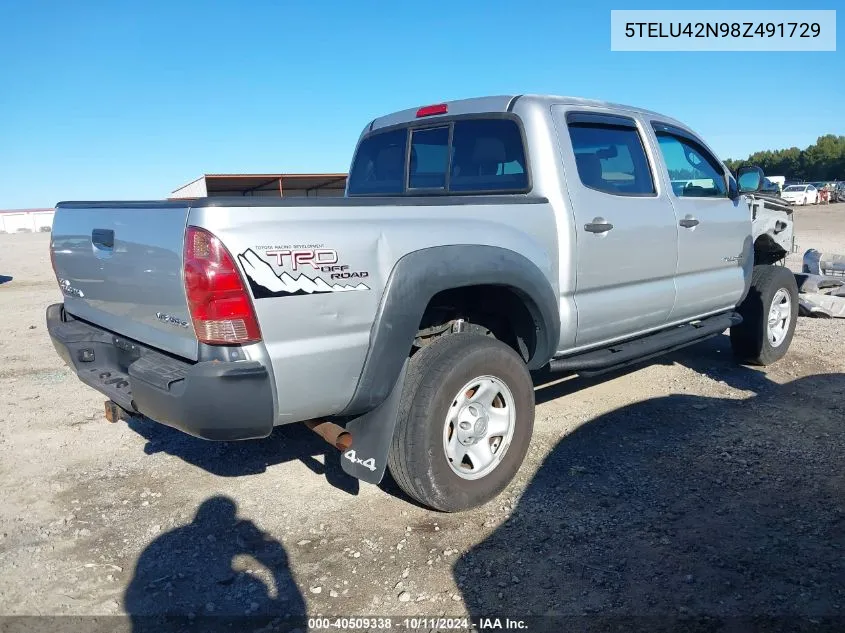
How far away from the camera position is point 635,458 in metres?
3.90

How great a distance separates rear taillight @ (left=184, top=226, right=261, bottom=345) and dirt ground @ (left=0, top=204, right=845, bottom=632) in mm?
1085

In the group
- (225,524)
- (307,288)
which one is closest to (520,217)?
(307,288)

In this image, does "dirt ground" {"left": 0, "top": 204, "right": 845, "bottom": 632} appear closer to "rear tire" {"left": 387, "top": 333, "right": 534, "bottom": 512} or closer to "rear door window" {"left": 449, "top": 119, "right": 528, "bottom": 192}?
"rear tire" {"left": 387, "top": 333, "right": 534, "bottom": 512}

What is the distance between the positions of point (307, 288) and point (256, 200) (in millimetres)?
383

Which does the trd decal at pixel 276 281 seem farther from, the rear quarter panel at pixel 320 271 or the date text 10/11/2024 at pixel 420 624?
the date text 10/11/2024 at pixel 420 624

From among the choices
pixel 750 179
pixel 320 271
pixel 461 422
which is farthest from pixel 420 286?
pixel 750 179

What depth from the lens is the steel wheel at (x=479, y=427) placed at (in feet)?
10.6

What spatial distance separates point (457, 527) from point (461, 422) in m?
0.50

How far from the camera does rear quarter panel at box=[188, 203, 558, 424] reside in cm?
245

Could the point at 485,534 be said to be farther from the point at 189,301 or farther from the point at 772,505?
the point at 189,301

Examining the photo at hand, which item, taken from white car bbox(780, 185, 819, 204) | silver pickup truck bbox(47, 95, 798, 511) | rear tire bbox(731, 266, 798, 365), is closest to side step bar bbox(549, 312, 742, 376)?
silver pickup truck bbox(47, 95, 798, 511)

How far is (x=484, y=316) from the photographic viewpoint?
3824 millimetres

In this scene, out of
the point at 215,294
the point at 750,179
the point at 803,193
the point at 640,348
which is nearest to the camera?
the point at 215,294

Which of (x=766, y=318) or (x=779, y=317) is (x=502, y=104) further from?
(x=779, y=317)
